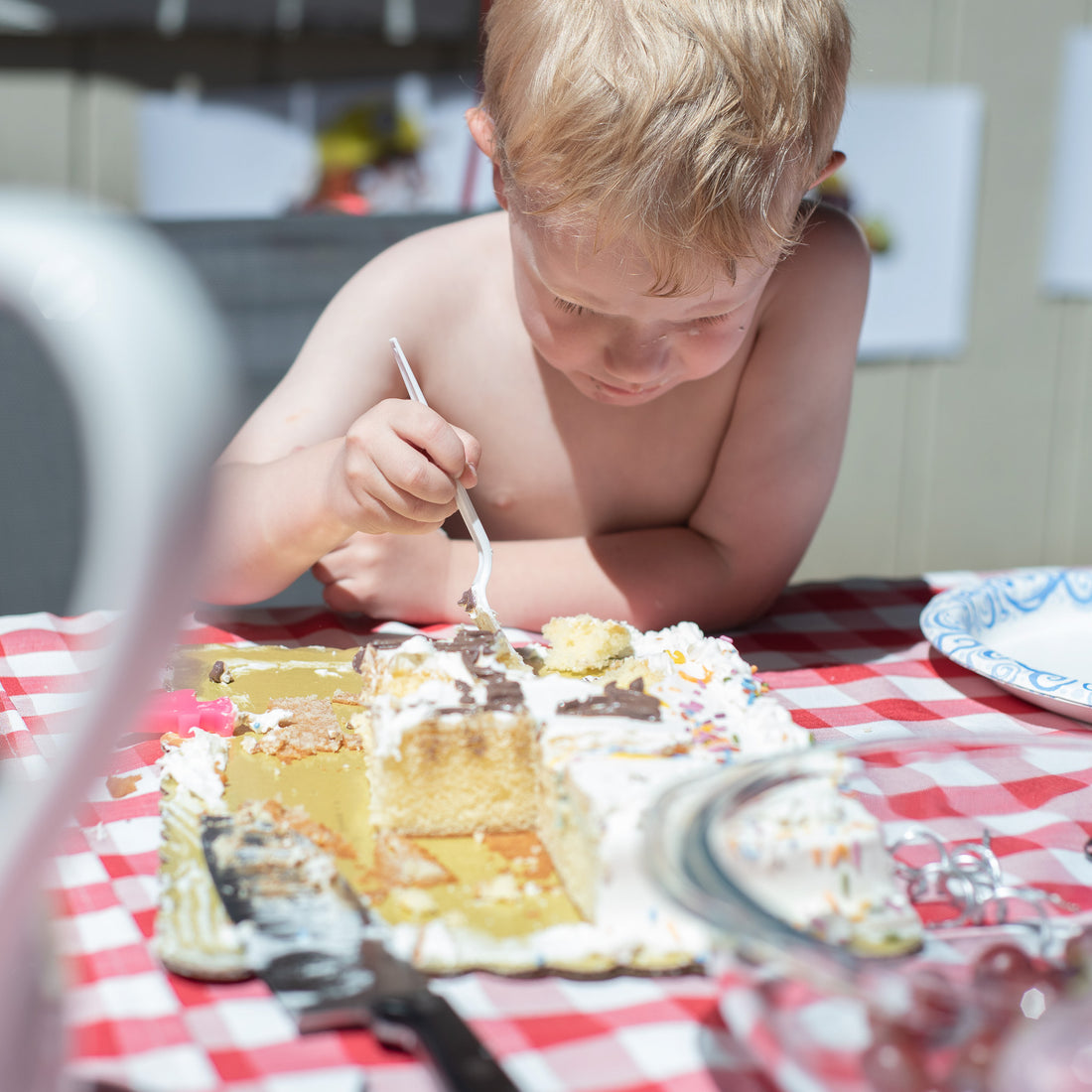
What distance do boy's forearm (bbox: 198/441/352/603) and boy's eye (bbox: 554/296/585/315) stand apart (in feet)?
0.74

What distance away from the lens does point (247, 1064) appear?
0.43m

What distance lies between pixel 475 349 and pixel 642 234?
45cm

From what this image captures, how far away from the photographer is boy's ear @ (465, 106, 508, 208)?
989 mm

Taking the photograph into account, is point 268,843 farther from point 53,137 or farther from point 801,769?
point 53,137

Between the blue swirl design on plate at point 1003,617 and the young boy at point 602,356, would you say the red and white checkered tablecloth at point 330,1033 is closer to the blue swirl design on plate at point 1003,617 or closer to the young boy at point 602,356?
the blue swirl design on plate at point 1003,617

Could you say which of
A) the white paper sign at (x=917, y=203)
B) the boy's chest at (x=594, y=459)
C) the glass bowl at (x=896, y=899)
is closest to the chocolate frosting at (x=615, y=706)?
the glass bowl at (x=896, y=899)

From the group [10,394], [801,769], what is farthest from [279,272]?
[801,769]

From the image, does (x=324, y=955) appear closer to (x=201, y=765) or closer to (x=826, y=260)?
(x=201, y=765)

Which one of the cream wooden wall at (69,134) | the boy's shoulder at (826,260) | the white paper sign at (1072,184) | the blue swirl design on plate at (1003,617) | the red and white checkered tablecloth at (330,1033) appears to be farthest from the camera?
the white paper sign at (1072,184)

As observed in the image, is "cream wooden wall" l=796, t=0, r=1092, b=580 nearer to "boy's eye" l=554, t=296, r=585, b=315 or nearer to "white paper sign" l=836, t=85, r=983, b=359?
"white paper sign" l=836, t=85, r=983, b=359

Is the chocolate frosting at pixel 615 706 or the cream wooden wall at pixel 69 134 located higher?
the cream wooden wall at pixel 69 134

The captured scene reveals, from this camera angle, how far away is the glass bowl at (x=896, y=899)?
0.36m

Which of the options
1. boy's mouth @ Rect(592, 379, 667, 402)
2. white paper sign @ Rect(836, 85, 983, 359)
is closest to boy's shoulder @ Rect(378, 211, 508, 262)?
boy's mouth @ Rect(592, 379, 667, 402)

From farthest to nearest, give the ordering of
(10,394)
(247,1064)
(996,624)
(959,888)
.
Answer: (10,394), (996,624), (959,888), (247,1064)
